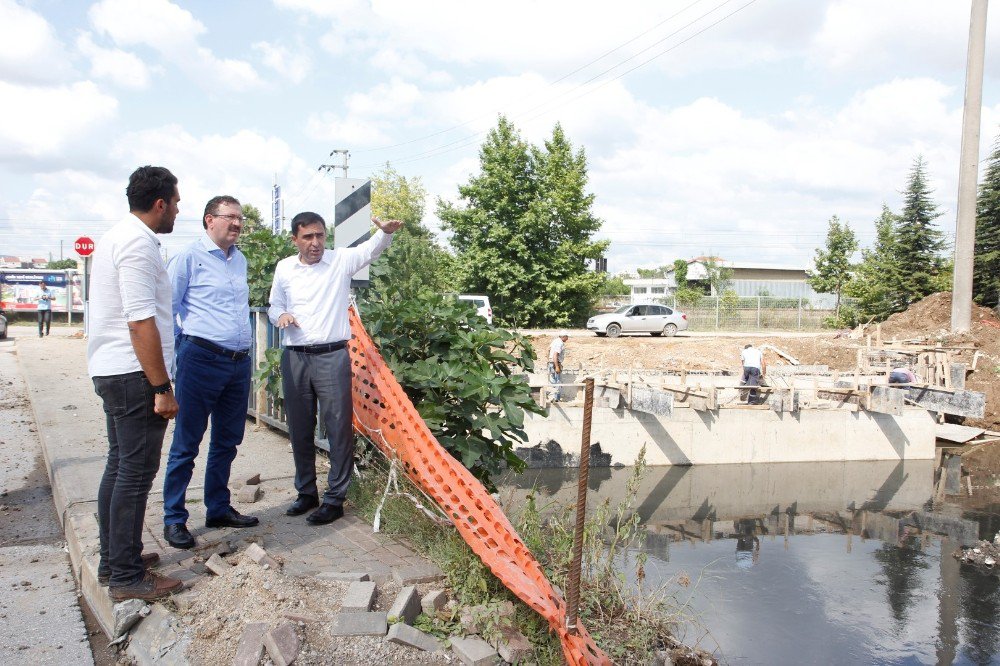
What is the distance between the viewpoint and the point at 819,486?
54.6 feet

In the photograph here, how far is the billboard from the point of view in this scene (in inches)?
1188

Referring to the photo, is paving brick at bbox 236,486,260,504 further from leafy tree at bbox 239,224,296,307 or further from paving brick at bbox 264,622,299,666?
leafy tree at bbox 239,224,296,307

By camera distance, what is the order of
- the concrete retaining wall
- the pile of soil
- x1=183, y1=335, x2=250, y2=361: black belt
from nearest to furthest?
the pile of soil < x1=183, y1=335, x2=250, y2=361: black belt < the concrete retaining wall

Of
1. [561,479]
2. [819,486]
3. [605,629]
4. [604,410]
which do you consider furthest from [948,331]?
[605,629]

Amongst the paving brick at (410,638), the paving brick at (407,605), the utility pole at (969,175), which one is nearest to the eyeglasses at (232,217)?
the paving brick at (407,605)

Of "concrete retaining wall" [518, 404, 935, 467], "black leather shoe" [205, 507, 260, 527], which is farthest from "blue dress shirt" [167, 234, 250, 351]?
"concrete retaining wall" [518, 404, 935, 467]

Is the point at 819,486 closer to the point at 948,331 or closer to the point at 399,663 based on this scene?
the point at 948,331

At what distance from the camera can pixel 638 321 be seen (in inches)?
1142

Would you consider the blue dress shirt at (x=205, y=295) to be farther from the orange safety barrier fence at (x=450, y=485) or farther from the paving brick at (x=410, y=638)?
the paving brick at (x=410, y=638)

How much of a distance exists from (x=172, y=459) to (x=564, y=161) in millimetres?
33210

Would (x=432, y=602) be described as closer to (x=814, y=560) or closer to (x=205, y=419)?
(x=205, y=419)

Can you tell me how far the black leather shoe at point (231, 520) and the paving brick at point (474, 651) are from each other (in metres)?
1.54

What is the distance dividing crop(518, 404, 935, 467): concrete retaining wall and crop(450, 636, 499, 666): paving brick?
44.8 feet

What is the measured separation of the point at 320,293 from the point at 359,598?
164 centimetres
